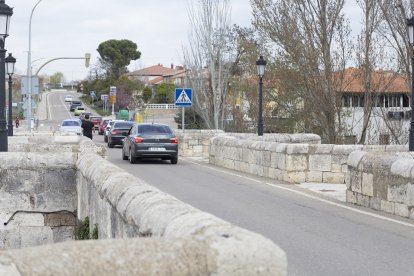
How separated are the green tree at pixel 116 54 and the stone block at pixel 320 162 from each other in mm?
104051

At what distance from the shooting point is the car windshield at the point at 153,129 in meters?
26.3

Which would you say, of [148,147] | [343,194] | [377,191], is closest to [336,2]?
[148,147]

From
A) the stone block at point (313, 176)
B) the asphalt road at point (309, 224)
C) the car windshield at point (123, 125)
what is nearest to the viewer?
the asphalt road at point (309, 224)

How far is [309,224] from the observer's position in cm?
1099

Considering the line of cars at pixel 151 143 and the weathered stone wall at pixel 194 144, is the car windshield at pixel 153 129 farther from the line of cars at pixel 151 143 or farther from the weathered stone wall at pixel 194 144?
the weathered stone wall at pixel 194 144

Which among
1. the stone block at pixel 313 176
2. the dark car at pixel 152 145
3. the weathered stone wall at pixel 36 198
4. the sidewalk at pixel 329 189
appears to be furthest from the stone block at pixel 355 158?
the dark car at pixel 152 145

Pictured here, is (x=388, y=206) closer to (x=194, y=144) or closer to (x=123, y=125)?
(x=194, y=144)

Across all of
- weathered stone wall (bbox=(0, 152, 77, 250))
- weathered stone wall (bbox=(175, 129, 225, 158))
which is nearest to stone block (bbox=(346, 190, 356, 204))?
weathered stone wall (bbox=(0, 152, 77, 250))

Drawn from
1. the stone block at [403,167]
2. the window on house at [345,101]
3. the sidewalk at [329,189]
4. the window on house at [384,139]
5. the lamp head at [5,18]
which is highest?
the lamp head at [5,18]

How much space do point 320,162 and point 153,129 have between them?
987cm

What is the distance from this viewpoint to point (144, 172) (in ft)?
71.3

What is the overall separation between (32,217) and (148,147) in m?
14.7

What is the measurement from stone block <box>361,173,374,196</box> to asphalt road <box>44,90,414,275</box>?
1.06 ft

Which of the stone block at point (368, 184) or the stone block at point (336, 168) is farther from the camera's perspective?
the stone block at point (336, 168)
